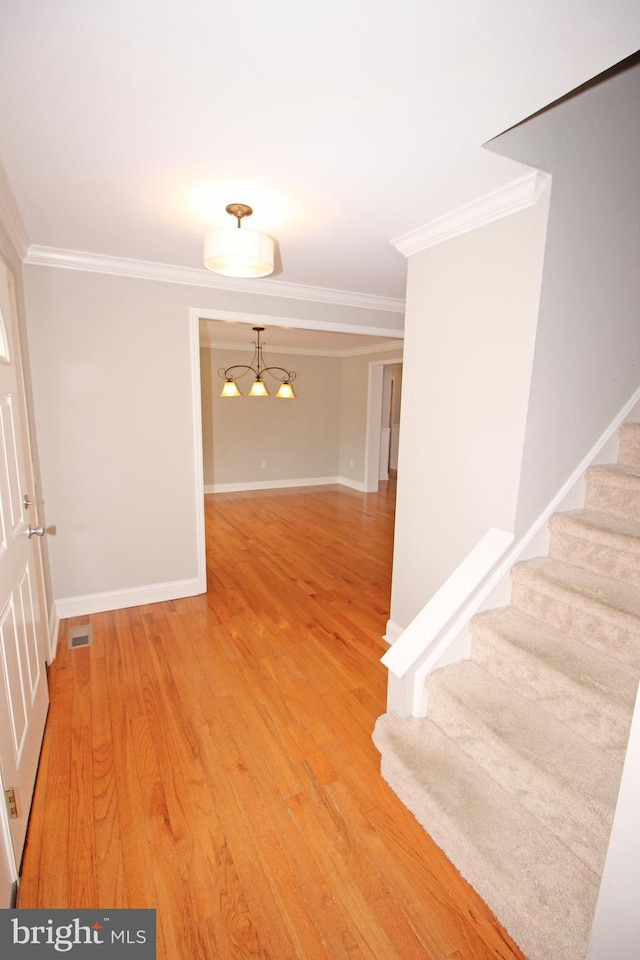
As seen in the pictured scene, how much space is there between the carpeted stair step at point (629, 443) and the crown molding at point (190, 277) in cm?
220

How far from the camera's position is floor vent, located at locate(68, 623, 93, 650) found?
9.09ft

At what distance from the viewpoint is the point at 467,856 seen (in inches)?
53.7

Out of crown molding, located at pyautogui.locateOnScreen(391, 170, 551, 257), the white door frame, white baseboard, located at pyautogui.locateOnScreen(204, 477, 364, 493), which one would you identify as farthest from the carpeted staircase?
white baseboard, located at pyautogui.locateOnScreen(204, 477, 364, 493)

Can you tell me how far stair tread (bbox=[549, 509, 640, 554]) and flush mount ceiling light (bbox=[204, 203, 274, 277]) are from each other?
72.2 inches

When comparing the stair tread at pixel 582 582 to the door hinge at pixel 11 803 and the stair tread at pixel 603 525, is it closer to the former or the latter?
the stair tread at pixel 603 525

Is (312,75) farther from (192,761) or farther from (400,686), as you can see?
(192,761)

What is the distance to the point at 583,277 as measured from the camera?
1.90 metres

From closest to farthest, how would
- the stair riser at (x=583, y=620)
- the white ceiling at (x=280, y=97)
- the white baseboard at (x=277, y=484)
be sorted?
the white ceiling at (x=280, y=97)
the stair riser at (x=583, y=620)
the white baseboard at (x=277, y=484)

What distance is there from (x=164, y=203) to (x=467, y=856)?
2796 mm

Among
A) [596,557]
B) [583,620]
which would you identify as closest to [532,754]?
[583,620]

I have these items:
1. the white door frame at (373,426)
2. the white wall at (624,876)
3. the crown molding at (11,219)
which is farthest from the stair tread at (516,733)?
the white door frame at (373,426)

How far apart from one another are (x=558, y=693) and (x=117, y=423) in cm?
293

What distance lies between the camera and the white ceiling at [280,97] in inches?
40.2

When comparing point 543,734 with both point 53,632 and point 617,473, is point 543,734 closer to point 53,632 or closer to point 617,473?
point 617,473
